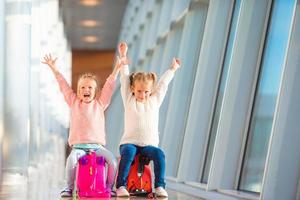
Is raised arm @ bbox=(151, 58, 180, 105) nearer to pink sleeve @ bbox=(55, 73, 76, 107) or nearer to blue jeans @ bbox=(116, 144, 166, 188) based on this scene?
blue jeans @ bbox=(116, 144, 166, 188)

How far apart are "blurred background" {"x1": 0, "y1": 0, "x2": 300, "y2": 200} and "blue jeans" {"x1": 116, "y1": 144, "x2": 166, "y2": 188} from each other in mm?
383

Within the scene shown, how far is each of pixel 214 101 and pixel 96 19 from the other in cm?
1856

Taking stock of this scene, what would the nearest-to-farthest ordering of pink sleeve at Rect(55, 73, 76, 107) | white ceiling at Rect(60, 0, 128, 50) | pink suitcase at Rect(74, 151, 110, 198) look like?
pink suitcase at Rect(74, 151, 110, 198), pink sleeve at Rect(55, 73, 76, 107), white ceiling at Rect(60, 0, 128, 50)

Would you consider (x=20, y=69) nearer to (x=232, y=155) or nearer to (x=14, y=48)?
(x=14, y=48)

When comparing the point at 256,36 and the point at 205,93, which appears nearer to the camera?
the point at 256,36

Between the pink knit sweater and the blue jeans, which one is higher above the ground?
the pink knit sweater

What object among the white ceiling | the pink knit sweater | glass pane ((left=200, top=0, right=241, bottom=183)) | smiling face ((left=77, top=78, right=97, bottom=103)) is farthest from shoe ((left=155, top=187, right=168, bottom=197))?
the white ceiling

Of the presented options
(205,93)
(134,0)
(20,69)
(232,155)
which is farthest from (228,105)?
(134,0)

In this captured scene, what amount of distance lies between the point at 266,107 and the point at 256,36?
916 mm

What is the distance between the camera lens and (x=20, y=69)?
9.20 metres

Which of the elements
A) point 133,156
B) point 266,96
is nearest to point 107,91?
point 133,156

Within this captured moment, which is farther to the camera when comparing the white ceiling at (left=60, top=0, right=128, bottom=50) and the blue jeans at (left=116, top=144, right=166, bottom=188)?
the white ceiling at (left=60, top=0, right=128, bottom=50)

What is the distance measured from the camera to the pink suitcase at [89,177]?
17.6ft

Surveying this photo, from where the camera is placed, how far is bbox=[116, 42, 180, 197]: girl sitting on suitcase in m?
5.49
